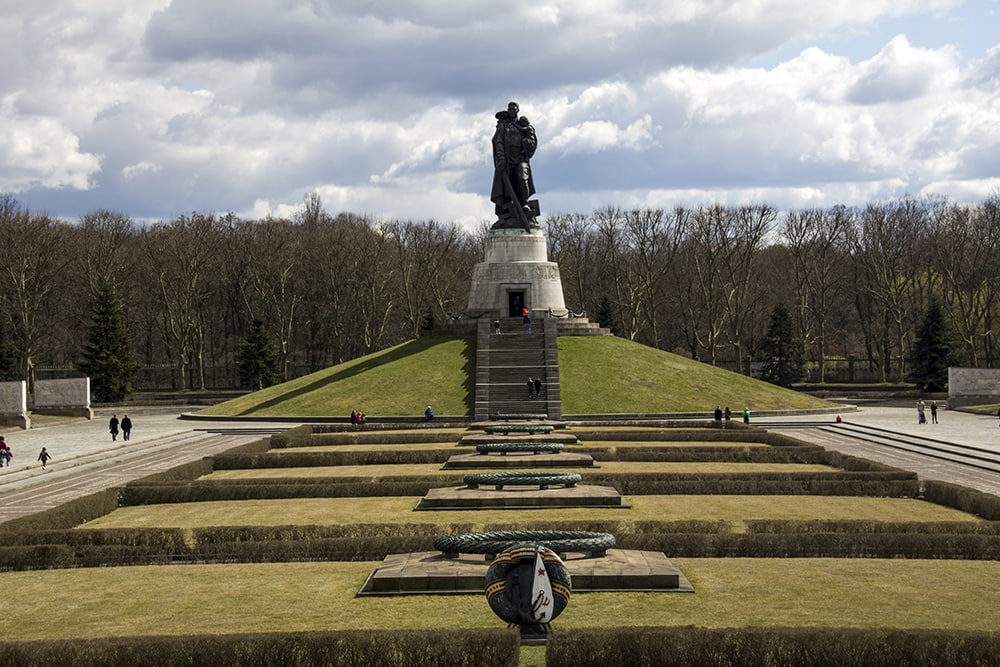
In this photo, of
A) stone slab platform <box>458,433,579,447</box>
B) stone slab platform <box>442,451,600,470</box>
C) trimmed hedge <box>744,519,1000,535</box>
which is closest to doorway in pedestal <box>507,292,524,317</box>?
stone slab platform <box>458,433,579,447</box>

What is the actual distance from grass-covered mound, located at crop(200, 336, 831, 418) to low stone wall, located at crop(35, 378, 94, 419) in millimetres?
8268

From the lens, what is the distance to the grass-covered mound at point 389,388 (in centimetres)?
5238

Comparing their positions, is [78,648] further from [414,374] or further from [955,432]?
[414,374]

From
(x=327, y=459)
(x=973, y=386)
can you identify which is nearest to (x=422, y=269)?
(x=973, y=386)

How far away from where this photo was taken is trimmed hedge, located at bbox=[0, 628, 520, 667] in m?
11.9

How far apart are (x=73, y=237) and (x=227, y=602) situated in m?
78.6

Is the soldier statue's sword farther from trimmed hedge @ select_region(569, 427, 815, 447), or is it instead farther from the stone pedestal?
trimmed hedge @ select_region(569, 427, 815, 447)

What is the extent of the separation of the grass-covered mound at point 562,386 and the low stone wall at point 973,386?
791 centimetres

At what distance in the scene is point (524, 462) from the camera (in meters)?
31.9

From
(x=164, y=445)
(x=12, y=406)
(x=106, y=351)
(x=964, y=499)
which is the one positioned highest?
(x=106, y=351)

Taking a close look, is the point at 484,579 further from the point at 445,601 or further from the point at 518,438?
the point at 518,438

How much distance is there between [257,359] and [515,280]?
24868 mm

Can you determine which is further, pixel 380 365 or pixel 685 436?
pixel 380 365

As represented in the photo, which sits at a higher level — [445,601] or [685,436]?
[685,436]
